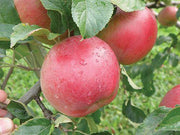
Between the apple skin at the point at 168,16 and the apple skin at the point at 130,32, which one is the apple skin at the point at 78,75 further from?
the apple skin at the point at 168,16

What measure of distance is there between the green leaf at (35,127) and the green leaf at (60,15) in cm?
31

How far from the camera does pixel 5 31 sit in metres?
0.76

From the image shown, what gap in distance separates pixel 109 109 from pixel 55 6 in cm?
215

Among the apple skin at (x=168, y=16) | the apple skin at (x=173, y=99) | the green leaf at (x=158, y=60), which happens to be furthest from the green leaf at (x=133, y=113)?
the apple skin at (x=168, y=16)

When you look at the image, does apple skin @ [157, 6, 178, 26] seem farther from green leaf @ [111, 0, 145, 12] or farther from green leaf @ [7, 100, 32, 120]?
green leaf @ [7, 100, 32, 120]

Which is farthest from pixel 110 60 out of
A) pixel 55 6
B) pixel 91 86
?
pixel 55 6

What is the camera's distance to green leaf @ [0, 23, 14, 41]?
74 centimetres

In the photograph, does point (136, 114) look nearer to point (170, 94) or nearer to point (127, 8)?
point (170, 94)

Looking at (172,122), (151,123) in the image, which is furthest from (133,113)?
(172,122)

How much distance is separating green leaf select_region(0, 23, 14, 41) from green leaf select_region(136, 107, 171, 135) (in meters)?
0.48

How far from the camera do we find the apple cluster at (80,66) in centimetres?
66

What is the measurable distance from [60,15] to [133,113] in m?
0.66

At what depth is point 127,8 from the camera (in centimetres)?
70

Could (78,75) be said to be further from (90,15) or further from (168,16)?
(168,16)
